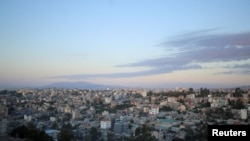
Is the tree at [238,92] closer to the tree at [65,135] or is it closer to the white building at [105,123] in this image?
the white building at [105,123]

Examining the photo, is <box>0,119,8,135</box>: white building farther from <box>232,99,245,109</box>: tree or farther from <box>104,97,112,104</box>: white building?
<box>232,99,245,109</box>: tree

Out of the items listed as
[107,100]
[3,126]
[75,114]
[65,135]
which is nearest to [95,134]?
[65,135]

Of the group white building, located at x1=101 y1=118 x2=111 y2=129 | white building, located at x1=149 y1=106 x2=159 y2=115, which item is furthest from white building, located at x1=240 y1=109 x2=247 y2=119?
white building, located at x1=101 y1=118 x2=111 y2=129

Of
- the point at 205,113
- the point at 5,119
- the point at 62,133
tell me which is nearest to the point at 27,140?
the point at 62,133

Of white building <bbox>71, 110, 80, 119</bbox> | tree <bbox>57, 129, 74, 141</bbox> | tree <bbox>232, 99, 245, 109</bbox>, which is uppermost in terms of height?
tree <bbox>232, 99, 245, 109</bbox>

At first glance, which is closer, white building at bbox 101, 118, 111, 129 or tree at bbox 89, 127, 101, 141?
tree at bbox 89, 127, 101, 141

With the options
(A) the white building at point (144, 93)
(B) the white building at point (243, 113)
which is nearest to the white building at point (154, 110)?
(A) the white building at point (144, 93)

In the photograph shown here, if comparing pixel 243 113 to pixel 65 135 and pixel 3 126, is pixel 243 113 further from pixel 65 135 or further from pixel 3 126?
pixel 3 126

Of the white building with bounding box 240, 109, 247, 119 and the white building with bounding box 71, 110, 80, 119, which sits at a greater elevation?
the white building with bounding box 240, 109, 247, 119
